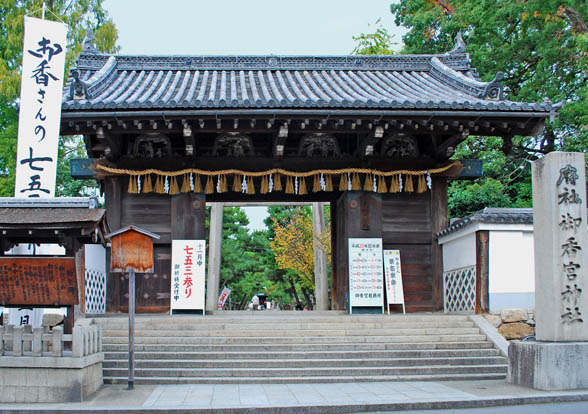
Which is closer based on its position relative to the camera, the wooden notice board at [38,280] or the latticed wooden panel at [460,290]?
the wooden notice board at [38,280]

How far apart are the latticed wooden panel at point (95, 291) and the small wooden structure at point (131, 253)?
335 centimetres

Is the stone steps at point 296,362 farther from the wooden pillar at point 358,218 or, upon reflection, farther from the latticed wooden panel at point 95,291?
the wooden pillar at point 358,218

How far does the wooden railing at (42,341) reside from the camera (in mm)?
7601

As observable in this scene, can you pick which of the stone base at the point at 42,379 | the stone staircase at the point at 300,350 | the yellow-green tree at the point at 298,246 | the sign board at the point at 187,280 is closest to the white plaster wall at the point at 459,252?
the stone staircase at the point at 300,350

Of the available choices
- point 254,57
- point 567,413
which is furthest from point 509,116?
point 254,57

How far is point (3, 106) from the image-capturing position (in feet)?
66.8

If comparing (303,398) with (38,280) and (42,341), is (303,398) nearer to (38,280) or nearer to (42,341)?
(42,341)

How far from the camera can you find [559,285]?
27.0ft

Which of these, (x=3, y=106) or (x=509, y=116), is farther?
(x=3, y=106)

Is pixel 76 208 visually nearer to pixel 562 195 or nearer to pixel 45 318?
pixel 45 318

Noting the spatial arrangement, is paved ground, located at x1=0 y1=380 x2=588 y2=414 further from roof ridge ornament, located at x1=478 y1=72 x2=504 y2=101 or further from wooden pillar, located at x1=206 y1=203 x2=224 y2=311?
wooden pillar, located at x1=206 y1=203 x2=224 y2=311

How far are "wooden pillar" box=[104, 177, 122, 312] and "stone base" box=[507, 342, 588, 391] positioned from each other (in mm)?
8676

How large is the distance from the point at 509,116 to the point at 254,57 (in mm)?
7620

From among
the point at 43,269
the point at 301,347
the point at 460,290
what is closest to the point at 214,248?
the point at 460,290
